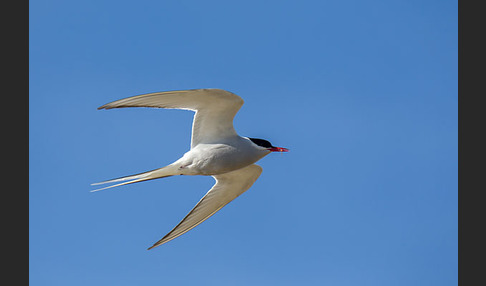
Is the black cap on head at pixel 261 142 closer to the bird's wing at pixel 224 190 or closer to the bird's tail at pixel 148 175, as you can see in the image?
the bird's wing at pixel 224 190

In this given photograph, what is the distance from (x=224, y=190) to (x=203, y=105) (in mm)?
1751

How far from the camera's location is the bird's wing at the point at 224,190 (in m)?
10.4

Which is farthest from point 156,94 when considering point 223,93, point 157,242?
point 157,242

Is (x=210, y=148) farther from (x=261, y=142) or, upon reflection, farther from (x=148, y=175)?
(x=148, y=175)

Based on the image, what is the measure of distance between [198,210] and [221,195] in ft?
1.73

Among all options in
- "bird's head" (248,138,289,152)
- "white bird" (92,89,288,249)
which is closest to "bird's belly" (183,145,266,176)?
"white bird" (92,89,288,249)

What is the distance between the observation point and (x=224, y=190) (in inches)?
419

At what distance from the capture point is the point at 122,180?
9.70m

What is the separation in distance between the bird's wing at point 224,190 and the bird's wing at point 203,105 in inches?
35.5

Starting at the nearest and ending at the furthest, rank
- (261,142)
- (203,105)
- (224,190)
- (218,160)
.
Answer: (203,105)
(218,160)
(261,142)
(224,190)

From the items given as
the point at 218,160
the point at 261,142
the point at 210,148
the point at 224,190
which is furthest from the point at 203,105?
the point at 224,190

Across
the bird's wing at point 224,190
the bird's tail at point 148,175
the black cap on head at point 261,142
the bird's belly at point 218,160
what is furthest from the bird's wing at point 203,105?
the bird's wing at point 224,190

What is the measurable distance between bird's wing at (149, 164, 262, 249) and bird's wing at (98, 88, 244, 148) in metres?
0.90

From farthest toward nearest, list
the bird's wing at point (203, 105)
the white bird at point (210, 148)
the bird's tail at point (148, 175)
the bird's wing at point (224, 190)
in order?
the bird's wing at point (224, 190)
the bird's tail at point (148, 175)
the white bird at point (210, 148)
the bird's wing at point (203, 105)
